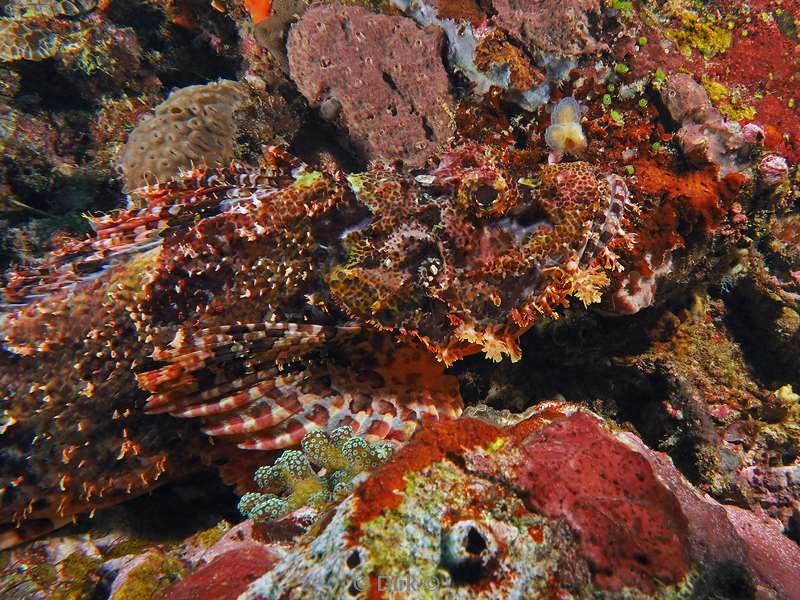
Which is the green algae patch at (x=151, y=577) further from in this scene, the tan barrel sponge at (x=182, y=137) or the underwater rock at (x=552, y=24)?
the underwater rock at (x=552, y=24)

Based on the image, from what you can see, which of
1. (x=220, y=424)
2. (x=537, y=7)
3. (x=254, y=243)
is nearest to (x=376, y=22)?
(x=537, y=7)

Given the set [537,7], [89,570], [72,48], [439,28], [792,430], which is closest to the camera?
[89,570]

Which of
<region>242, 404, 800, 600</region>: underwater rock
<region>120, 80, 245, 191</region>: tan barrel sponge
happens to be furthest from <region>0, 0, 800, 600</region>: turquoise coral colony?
<region>120, 80, 245, 191</region>: tan barrel sponge

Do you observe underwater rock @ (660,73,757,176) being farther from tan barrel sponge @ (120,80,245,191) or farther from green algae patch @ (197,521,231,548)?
tan barrel sponge @ (120,80,245,191)

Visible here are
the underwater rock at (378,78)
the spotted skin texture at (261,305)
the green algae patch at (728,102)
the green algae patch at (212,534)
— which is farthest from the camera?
the underwater rock at (378,78)

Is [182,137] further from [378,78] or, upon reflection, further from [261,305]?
[261,305]

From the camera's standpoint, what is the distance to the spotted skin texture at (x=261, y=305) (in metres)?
3.37

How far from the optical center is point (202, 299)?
3.58 meters

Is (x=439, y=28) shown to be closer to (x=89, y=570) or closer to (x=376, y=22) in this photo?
(x=376, y=22)

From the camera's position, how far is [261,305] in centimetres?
366

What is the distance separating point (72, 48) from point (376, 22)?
4.94m

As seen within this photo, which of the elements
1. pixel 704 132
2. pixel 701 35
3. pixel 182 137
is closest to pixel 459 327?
pixel 704 132

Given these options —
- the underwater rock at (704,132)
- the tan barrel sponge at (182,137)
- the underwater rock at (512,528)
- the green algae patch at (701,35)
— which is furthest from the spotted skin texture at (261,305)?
the green algae patch at (701,35)

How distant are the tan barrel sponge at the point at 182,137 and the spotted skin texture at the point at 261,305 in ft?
6.73
